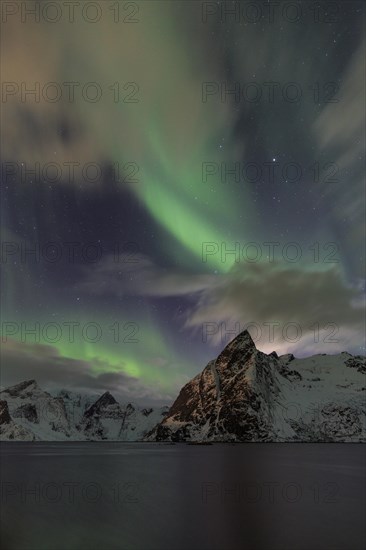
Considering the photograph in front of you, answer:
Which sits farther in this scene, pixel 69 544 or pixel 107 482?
pixel 107 482

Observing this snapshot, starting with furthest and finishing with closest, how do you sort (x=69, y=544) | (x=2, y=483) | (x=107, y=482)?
1. (x=107, y=482)
2. (x=2, y=483)
3. (x=69, y=544)

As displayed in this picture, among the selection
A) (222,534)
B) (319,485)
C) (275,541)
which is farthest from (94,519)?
(319,485)

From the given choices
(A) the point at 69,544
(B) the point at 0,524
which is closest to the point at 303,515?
(A) the point at 69,544

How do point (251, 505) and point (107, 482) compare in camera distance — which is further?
point (107, 482)

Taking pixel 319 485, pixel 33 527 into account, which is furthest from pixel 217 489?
pixel 33 527

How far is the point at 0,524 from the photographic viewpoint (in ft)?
147

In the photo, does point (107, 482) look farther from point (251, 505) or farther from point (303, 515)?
point (303, 515)

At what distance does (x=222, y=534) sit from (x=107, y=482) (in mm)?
53994

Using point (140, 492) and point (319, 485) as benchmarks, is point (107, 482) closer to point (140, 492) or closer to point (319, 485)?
point (140, 492)

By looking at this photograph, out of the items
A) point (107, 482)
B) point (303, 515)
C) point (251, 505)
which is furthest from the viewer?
point (107, 482)

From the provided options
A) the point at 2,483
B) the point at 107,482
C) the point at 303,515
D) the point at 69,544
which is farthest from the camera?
the point at 107,482

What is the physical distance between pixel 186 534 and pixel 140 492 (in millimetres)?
35177

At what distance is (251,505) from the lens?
187 ft

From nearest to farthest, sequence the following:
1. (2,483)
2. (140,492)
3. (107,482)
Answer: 1. (140,492)
2. (2,483)
3. (107,482)
